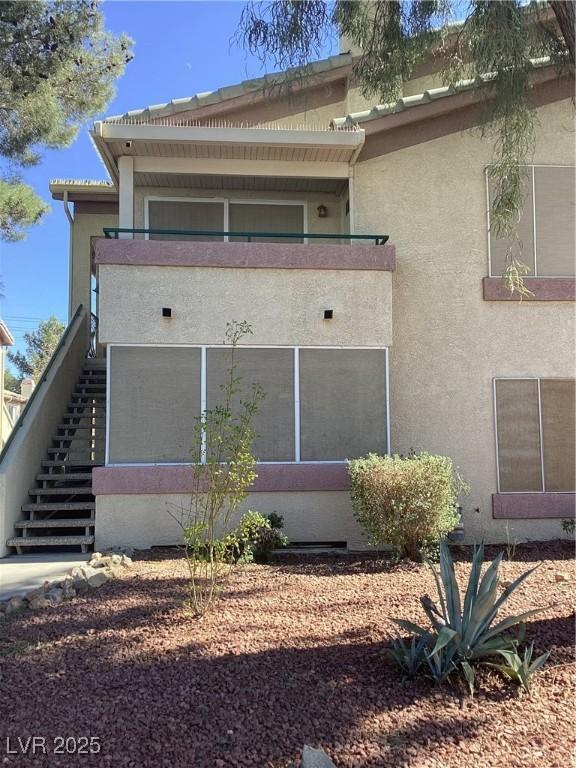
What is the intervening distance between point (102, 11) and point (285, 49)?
5400 mm

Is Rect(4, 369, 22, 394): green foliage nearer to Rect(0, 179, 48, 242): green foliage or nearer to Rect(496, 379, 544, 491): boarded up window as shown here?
Rect(0, 179, 48, 242): green foliage

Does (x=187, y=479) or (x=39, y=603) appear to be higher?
(x=187, y=479)

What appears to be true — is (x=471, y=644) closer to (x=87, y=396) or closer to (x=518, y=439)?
(x=518, y=439)

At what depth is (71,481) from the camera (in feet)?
33.2

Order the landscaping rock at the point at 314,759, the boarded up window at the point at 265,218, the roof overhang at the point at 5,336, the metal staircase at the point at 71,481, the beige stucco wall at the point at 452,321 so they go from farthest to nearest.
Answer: the roof overhang at the point at 5,336
the boarded up window at the point at 265,218
the beige stucco wall at the point at 452,321
the metal staircase at the point at 71,481
the landscaping rock at the point at 314,759

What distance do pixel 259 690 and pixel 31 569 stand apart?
4334 mm

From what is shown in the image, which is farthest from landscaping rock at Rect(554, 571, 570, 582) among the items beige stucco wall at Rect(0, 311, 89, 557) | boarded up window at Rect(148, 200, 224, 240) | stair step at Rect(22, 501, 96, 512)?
boarded up window at Rect(148, 200, 224, 240)

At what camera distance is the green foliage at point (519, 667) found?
12.3ft

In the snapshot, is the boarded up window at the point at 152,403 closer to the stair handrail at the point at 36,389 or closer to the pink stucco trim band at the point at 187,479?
the pink stucco trim band at the point at 187,479

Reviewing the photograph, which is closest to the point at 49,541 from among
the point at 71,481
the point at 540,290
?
the point at 71,481

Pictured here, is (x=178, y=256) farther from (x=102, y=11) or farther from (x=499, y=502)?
(x=499, y=502)

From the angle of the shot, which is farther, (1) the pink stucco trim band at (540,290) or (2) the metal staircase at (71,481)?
(1) the pink stucco trim band at (540,290)

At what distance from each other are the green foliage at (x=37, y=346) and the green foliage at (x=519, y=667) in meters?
45.0

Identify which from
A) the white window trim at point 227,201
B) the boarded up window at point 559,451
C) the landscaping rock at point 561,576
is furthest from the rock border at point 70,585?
the boarded up window at point 559,451
